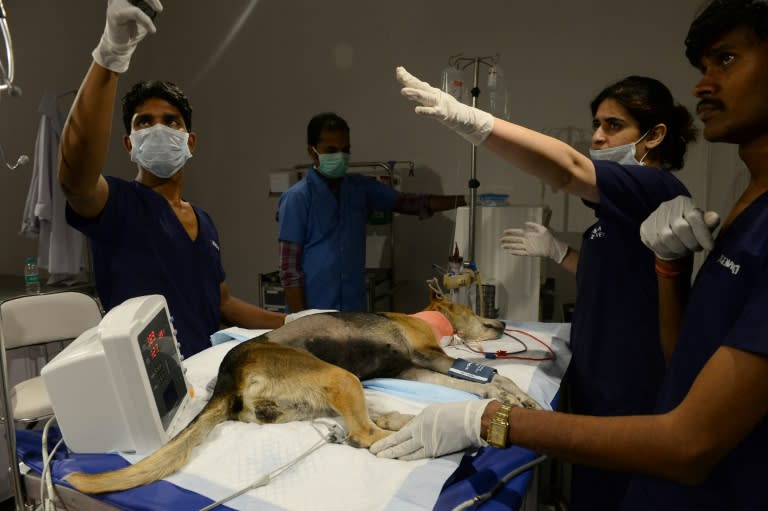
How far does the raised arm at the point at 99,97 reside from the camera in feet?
3.52

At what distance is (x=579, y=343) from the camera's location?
5.14 ft

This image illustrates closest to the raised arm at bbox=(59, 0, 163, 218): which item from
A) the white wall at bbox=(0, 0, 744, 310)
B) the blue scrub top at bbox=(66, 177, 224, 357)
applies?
the blue scrub top at bbox=(66, 177, 224, 357)

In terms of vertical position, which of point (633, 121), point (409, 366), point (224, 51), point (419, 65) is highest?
point (224, 51)

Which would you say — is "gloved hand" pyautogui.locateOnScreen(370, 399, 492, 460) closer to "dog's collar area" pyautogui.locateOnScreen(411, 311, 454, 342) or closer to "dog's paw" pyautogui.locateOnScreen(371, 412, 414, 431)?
"dog's paw" pyautogui.locateOnScreen(371, 412, 414, 431)

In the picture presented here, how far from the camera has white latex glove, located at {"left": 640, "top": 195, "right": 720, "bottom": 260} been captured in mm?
929

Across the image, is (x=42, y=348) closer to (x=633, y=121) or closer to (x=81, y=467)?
(x=81, y=467)

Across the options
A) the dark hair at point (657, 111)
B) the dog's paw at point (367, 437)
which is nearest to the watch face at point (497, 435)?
the dog's paw at point (367, 437)

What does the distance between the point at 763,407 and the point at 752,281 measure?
20 cm

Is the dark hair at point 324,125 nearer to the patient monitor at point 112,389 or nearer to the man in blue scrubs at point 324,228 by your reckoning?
the man in blue scrubs at point 324,228

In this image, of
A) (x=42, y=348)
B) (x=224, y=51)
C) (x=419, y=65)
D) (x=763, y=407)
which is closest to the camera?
(x=763, y=407)

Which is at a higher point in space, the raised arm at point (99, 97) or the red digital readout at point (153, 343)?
the raised arm at point (99, 97)

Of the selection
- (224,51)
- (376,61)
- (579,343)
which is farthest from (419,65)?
(579,343)

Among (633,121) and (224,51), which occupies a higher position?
(224,51)

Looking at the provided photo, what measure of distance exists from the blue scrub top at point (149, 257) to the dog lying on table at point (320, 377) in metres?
0.44
